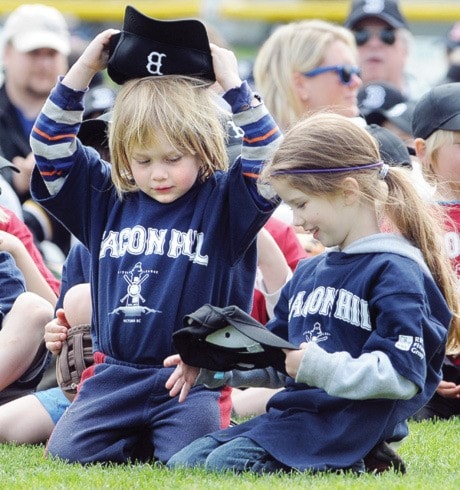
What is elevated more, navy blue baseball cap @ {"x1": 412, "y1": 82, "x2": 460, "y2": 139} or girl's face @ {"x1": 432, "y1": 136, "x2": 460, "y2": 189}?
navy blue baseball cap @ {"x1": 412, "y1": 82, "x2": 460, "y2": 139}

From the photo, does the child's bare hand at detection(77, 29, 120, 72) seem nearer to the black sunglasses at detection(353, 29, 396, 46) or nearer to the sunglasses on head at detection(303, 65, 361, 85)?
the sunglasses on head at detection(303, 65, 361, 85)

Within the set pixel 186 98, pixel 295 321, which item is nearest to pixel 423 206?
pixel 295 321

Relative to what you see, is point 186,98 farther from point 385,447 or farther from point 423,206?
point 385,447

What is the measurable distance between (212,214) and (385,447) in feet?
3.54

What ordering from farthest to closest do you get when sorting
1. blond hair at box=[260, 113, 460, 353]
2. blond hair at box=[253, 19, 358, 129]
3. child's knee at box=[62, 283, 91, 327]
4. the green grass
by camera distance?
blond hair at box=[253, 19, 358, 129] → child's knee at box=[62, 283, 91, 327] → blond hair at box=[260, 113, 460, 353] → the green grass

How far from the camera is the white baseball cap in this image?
912 centimetres

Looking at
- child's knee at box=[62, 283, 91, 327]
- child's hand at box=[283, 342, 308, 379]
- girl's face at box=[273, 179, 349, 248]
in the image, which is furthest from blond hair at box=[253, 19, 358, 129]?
child's hand at box=[283, 342, 308, 379]

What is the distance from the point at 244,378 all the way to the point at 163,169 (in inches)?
32.3

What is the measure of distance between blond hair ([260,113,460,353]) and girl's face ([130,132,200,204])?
406 mm

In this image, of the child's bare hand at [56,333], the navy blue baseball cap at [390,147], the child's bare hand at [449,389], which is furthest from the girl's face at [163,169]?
the child's bare hand at [449,389]

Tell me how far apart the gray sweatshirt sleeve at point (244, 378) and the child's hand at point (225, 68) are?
1020 mm

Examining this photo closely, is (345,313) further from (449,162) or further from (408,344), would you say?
Answer: (449,162)

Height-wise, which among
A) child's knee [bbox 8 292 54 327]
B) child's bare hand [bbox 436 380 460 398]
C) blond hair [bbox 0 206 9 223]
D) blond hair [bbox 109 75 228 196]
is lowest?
child's bare hand [bbox 436 380 460 398]

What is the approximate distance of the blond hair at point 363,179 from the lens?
13.6ft
